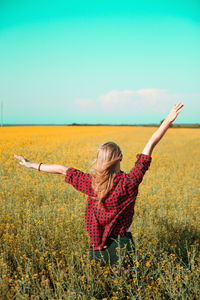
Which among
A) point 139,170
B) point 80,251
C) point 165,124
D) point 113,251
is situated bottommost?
point 80,251

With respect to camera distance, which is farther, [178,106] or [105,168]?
[178,106]

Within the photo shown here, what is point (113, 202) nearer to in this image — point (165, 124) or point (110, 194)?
point (110, 194)

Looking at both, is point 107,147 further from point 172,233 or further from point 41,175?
point 41,175

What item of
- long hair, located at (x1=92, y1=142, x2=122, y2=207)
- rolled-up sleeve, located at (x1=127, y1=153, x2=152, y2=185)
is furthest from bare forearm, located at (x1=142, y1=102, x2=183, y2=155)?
long hair, located at (x1=92, y1=142, x2=122, y2=207)

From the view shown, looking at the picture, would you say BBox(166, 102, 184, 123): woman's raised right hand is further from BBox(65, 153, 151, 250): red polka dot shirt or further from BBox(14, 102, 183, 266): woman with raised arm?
BBox(65, 153, 151, 250): red polka dot shirt

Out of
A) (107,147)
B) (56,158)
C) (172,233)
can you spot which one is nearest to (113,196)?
(107,147)

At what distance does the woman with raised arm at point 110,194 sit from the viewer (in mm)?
2262

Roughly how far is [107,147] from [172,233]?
2.40m

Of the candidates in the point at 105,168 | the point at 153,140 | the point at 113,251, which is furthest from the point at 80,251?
the point at 153,140

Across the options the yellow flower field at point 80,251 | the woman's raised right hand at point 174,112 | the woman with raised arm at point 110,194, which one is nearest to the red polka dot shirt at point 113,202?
the woman with raised arm at point 110,194

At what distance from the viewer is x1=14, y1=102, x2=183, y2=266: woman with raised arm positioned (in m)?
2.26

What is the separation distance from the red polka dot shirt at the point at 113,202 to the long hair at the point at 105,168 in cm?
6

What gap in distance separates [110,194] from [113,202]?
0.07 meters

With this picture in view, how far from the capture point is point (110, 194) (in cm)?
229
